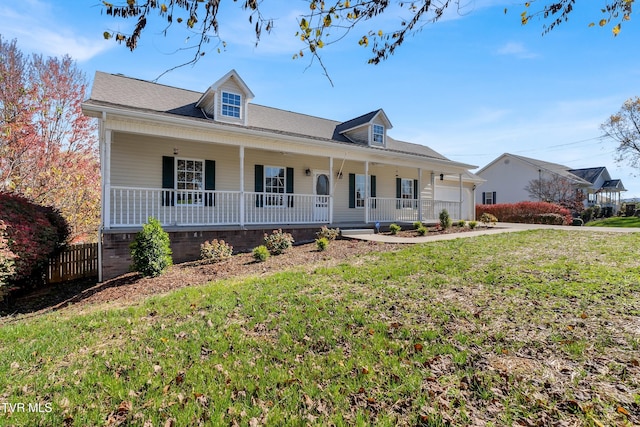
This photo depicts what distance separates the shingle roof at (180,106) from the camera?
34.7 ft

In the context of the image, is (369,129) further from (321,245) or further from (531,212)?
(531,212)

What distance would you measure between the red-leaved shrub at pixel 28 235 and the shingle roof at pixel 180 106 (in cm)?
327

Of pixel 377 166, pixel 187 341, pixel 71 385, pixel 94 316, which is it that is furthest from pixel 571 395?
pixel 377 166

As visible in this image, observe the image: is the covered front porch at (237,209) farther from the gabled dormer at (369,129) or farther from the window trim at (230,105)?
the gabled dormer at (369,129)

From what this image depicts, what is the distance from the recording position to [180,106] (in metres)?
12.1

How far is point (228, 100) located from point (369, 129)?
22.8 feet

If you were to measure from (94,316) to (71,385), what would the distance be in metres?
2.50

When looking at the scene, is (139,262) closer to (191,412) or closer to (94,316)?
(94,316)

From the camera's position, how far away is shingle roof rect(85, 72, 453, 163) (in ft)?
34.7

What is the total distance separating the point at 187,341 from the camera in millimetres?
4082

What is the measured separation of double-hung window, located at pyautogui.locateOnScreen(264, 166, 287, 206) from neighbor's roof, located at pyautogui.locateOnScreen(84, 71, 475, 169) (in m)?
1.57

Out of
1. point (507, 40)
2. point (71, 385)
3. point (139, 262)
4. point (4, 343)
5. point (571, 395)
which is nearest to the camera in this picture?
point (571, 395)

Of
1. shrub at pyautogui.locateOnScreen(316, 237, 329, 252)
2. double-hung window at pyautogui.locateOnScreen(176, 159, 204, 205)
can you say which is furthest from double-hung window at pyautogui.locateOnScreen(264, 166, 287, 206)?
shrub at pyautogui.locateOnScreen(316, 237, 329, 252)

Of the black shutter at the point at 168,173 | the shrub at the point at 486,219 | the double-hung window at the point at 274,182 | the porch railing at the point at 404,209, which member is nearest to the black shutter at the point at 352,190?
the porch railing at the point at 404,209
